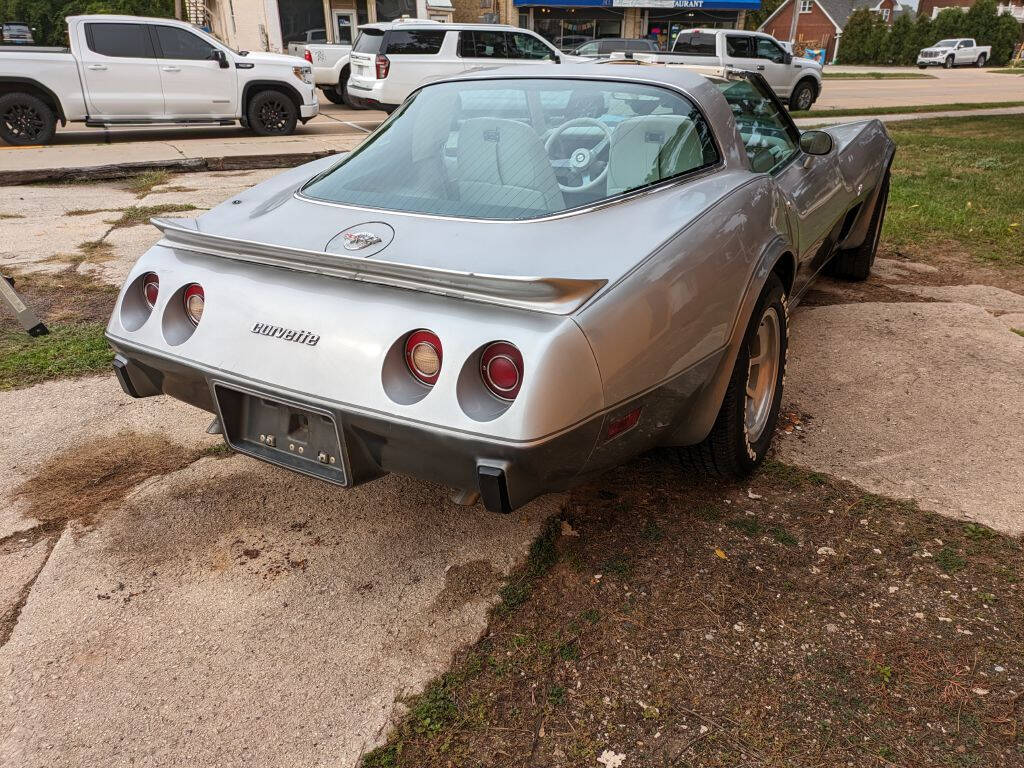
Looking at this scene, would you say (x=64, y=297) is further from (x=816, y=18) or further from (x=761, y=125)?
(x=816, y=18)

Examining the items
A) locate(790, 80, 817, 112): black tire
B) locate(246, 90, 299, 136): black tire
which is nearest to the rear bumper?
locate(246, 90, 299, 136): black tire

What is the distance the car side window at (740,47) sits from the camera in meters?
15.9

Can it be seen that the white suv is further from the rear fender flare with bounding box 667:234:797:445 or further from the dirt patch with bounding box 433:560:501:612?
the dirt patch with bounding box 433:560:501:612

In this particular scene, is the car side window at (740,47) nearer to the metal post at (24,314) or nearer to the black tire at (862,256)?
the black tire at (862,256)

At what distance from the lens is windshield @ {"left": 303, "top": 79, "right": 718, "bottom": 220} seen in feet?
8.18

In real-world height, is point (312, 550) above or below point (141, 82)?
below

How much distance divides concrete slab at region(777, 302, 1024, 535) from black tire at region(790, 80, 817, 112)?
526 inches

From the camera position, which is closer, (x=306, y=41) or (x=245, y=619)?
(x=245, y=619)

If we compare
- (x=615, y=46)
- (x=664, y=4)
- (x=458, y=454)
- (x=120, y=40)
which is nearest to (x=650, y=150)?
(x=458, y=454)

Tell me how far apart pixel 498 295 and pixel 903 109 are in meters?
16.9

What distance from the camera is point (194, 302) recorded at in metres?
2.42

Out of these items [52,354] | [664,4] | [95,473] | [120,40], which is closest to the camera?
[95,473]

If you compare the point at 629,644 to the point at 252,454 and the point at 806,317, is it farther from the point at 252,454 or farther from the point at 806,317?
the point at 806,317


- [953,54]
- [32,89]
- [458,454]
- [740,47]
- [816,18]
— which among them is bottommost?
[953,54]
